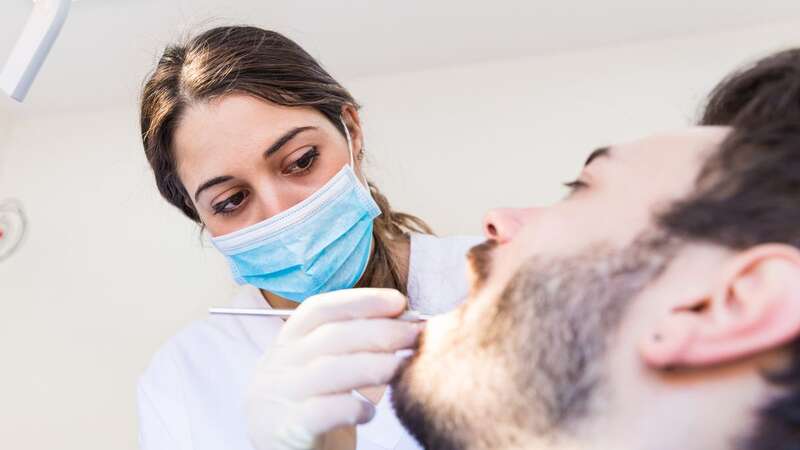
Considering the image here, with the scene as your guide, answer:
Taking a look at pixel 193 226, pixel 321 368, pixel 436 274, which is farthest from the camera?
Answer: pixel 193 226

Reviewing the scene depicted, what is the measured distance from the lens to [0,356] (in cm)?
173

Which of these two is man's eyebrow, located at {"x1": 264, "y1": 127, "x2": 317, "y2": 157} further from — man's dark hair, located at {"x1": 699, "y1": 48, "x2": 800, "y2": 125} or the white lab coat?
man's dark hair, located at {"x1": 699, "y1": 48, "x2": 800, "y2": 125}

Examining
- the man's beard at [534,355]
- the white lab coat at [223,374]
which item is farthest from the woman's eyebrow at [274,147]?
the man's beard at [534,355]

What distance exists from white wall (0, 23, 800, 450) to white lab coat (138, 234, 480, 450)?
18.8 inches

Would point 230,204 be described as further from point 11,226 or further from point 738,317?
point 11,226

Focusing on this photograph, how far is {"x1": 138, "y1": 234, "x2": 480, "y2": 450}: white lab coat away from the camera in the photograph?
42.4 inches

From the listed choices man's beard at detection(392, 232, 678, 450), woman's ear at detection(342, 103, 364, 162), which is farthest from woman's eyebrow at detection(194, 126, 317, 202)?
man's beard at detection(392, 232, 678, 450)

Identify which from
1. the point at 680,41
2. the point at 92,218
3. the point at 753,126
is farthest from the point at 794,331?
the point at 92,218

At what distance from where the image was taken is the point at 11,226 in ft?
6.07

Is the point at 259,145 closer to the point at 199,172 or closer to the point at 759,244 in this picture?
the point at 199,172

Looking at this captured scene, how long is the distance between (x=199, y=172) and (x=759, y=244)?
2.67 ft

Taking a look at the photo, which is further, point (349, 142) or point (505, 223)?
point (349, 142)

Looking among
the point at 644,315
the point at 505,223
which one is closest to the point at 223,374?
the point at 505,223

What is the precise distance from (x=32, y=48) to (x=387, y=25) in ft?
2.81
